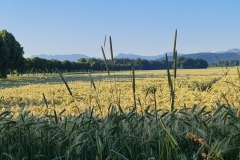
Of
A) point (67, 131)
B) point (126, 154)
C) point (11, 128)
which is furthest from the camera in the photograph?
point (11, 128)

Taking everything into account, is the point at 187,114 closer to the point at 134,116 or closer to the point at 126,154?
the point at 134,116

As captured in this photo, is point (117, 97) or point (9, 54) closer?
point (117, 97)

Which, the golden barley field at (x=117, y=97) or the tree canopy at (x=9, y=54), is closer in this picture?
the golden barley field at (x=117, y=97)

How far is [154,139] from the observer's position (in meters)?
3.38

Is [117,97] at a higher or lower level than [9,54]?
lower

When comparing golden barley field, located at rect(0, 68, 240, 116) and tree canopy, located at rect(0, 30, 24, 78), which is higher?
tree canopy, located at rect(0, 30, 24, 78)

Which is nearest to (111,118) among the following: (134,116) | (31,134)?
(134,116)

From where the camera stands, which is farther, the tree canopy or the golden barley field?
the tree canopy

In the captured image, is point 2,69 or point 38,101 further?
point 2,69

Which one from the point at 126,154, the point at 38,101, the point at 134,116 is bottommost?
the point at 38,101

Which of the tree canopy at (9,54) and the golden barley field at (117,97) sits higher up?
the tree canopy at (9,54)

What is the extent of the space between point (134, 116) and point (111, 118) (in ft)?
1.27

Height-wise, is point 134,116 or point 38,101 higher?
point 134,116

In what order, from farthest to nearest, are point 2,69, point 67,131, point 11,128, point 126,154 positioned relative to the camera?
point 2,69 → point 11,128 → point 67,131 → point 126,154
